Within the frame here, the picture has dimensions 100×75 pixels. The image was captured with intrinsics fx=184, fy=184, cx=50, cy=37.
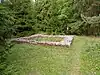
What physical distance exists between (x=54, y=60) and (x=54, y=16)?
589 centimetres

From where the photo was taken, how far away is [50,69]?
6.49 metres

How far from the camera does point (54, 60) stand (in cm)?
739

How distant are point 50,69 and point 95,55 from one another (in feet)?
7.69

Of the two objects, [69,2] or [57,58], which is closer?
[57,58]

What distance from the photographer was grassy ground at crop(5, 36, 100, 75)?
630 centimetres

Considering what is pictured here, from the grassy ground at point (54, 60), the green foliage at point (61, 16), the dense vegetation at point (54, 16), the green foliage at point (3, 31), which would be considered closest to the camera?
the green foliage at point (3, 31)

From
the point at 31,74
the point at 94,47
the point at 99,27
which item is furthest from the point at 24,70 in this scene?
the point at 99,27

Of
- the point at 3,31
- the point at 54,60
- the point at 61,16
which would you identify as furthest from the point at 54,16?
the point at 3,31

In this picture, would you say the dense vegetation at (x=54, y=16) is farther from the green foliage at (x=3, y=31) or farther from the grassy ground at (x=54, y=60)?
the green foliage at (x=3, y=31)

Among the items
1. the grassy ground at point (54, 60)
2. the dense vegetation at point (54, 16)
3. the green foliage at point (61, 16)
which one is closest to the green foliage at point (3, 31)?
Result: the grassy ground at point (54, 60)

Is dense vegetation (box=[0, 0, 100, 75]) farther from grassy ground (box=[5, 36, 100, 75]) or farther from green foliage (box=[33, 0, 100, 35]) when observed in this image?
grassy ground (box=[5, 36, 100, 75])

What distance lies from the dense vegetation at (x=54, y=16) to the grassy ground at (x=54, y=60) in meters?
2.69

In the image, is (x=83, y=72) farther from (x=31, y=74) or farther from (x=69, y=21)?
(x=69, y=21)

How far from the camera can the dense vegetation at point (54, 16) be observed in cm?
1171
